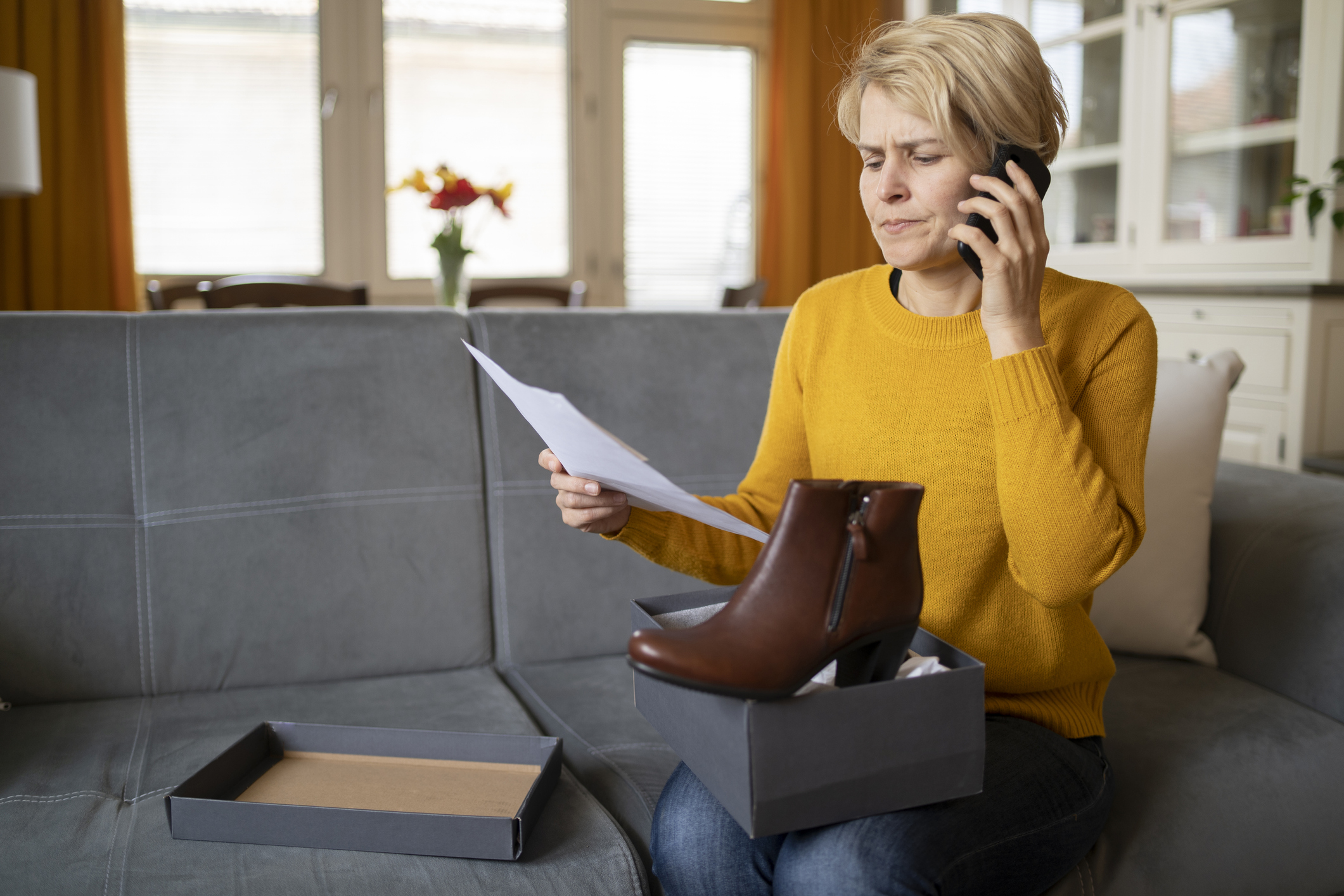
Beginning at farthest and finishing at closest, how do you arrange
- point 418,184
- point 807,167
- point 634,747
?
point 807,167 → point 418,184 → point 634,747

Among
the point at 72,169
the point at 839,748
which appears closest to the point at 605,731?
the point at 839,748

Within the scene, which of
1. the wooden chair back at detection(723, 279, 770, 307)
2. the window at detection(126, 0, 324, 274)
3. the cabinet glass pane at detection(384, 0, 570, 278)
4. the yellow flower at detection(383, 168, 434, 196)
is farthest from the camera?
the cabinet glass pane at detection(384, 0, 570, 278)

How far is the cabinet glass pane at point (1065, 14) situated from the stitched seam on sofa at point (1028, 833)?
3.06 meters

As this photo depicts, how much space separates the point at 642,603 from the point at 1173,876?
0.60 m

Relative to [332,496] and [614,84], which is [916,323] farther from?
[614,84]

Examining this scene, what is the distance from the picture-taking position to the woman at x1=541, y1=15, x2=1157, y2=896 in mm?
901

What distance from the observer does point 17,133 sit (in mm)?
2771

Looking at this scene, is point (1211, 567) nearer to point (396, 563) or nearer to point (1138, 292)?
point (396, 563)

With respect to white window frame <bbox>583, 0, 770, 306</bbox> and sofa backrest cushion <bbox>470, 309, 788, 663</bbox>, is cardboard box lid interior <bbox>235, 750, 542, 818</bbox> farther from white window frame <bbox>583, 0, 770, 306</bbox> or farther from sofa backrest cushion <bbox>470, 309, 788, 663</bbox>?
white window frame <bbox>583, 0, 770, 306</bbox>

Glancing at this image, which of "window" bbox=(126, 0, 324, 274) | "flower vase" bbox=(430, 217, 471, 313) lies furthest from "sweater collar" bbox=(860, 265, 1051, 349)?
"window" bbox=(126, 0, 324, 274)

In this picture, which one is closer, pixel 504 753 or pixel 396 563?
pixel 504 753

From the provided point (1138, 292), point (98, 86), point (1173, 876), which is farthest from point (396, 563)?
point (98, 86)

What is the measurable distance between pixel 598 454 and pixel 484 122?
13.3 feet

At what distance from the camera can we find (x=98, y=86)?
3902 mm
